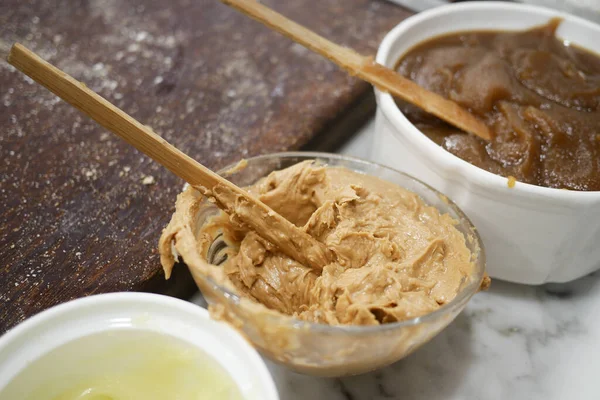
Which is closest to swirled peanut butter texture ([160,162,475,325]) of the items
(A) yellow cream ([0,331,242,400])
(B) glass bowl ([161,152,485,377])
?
(B) glass bowl ([161,152,485,377])

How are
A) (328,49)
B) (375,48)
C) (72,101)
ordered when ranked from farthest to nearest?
1. (375,48)
2. (328,49)
3. (72,101)

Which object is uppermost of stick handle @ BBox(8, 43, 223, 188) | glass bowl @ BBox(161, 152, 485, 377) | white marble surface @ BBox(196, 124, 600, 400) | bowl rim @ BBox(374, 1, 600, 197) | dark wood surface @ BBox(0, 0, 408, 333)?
stick handle @ BBox(8, 43, 223, 188)

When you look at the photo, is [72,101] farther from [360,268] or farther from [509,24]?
[509,24]

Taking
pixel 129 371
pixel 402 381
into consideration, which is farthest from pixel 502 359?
pixel 129 371

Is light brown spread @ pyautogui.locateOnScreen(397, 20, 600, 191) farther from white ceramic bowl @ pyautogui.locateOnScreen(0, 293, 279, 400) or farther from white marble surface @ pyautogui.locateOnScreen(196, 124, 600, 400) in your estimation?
white ceramic bowl @ pyautogui.locateOnScreen(0, 293, 279, 400)

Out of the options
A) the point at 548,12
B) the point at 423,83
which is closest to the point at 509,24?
the point at 548,12

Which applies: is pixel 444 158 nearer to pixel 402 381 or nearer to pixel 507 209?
pixel 507 209
